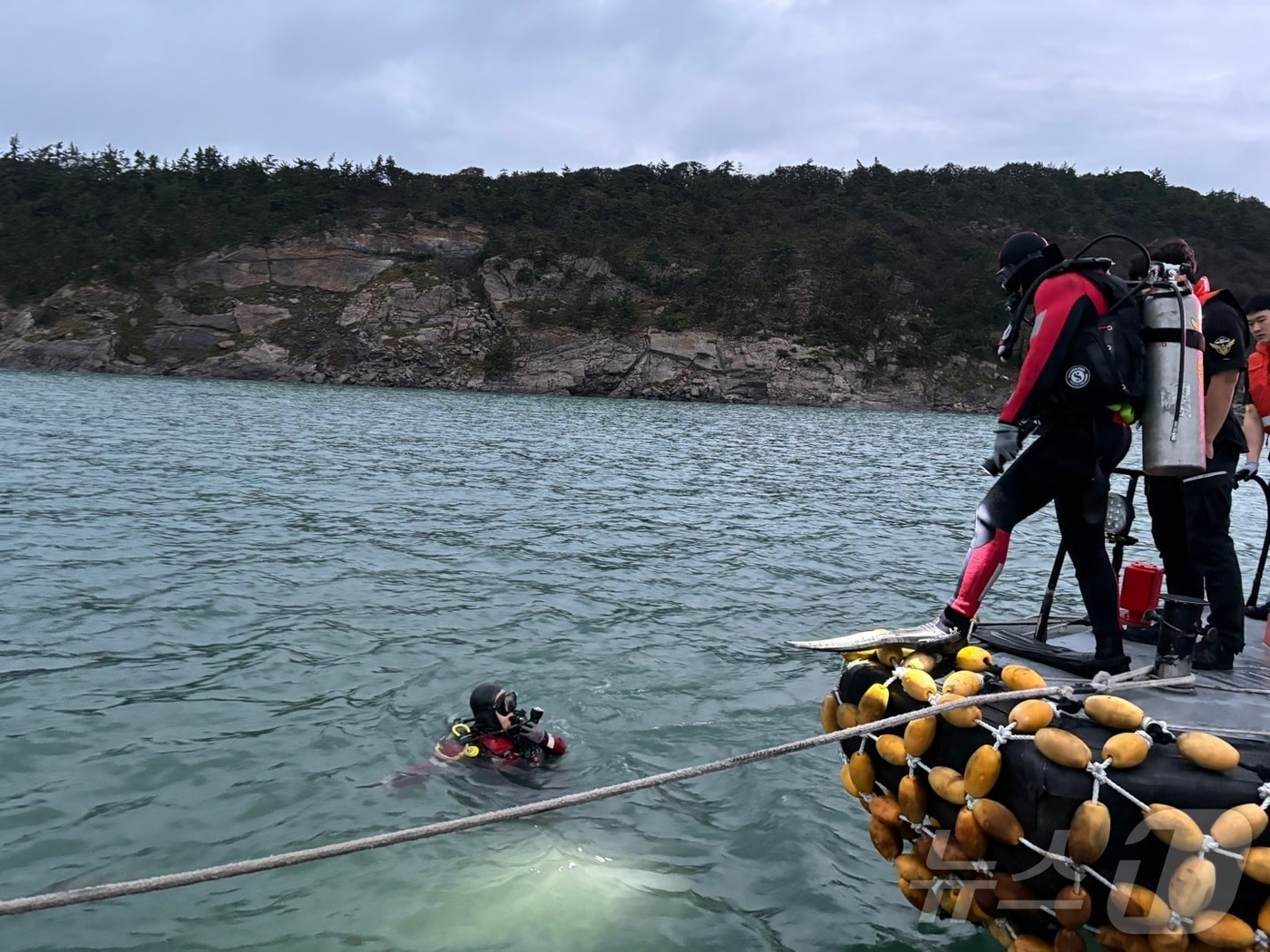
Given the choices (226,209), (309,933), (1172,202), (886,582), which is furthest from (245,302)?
(1172,202)

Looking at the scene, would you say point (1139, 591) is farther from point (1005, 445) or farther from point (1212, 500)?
point (1005, 445)

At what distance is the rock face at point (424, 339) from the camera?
71188mm

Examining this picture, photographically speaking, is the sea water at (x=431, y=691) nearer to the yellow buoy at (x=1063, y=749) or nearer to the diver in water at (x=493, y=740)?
the diver in water at (x=493, y=740)

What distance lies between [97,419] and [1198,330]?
1327 inches

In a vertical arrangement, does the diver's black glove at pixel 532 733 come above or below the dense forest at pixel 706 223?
below

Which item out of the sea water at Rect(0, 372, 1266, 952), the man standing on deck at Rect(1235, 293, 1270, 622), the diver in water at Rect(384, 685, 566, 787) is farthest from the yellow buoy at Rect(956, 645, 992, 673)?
the diver in water at Rect(384, 685, 566, 787)

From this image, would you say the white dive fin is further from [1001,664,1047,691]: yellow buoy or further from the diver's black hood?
the diver's black hood

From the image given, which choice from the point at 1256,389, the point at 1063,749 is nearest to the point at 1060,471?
the point at 1063,749

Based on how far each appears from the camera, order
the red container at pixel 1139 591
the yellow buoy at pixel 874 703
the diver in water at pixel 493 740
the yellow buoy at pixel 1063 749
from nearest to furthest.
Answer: the yellow buoy at pixel 1063 749 < the yellow buoy at pixel 874 703 < the red container at pixel 1139 591 < the diver in water at pixel 493 740

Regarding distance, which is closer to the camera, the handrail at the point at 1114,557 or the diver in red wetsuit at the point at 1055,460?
the diver in red wetsuit at the point at 1055,460

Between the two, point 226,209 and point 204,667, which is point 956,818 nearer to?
point 204,667

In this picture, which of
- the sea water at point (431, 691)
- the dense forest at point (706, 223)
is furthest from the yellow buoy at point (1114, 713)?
the dense forest at point (706, 223)

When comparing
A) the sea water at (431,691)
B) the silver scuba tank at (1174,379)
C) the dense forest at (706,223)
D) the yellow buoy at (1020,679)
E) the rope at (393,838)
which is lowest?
the sea water at (431,691)

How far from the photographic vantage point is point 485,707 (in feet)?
23.0
